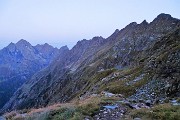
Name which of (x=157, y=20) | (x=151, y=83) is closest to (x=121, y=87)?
(x=151, y=83)

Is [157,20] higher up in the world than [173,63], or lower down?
Answer: higher up

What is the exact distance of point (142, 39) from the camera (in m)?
120

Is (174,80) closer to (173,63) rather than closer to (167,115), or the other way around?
(173,63)

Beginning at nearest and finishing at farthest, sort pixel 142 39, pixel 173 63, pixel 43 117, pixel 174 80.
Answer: pixel 43 117
pixel 174 80
pixel 173 63
pixel 142 39

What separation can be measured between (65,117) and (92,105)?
9.85ft

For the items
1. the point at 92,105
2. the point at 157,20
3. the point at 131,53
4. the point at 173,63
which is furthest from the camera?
the point at 157,20

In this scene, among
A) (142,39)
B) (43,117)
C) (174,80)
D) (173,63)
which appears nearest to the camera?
(43,117)

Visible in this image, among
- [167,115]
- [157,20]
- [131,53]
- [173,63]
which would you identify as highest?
[157,20]

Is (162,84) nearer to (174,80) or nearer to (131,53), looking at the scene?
(174,80)

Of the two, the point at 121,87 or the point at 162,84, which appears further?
the point at 121,87

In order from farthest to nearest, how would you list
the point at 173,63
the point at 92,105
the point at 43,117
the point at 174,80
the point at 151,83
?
the point at 173,63 < the point at 151,83 < the point at 174,80 < the point at 92,105 < the point at 43,117

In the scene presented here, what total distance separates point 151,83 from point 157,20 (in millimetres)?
105139

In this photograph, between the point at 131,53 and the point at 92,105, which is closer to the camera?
the point at 92,105

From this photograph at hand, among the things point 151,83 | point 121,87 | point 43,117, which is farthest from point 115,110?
point 121,87
